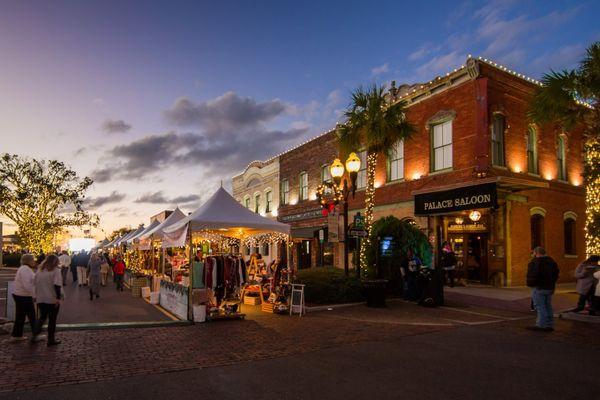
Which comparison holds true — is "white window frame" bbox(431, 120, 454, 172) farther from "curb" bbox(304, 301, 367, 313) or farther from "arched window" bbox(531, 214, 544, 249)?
"curb" bbox(304, 301, 367, 313)

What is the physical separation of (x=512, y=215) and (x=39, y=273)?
1623cm

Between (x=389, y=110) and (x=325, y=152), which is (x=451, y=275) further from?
(x=325, y=152)

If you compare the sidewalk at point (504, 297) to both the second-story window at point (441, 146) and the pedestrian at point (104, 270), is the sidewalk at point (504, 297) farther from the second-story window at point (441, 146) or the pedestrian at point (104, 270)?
the pedestrian at point (104, 270)

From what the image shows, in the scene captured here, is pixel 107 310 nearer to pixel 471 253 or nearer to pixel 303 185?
pixel 471 253

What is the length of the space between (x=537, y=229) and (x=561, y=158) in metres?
4.05

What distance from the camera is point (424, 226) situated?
20.1 meters

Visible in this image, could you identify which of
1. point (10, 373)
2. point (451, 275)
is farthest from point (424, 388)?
point (451, 275)

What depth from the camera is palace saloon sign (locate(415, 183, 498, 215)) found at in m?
16.7

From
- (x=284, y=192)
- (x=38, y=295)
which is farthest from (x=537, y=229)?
(x=38, y=295)

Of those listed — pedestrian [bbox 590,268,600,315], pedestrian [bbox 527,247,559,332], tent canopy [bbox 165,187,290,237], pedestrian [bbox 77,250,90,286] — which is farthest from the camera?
pedestrian [bbox 77,250,90,286]

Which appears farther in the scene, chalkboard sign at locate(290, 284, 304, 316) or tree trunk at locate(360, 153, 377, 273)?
tree trunk at locate(360, 153, 377, 273)

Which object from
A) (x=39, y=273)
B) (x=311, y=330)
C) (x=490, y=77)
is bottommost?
(x=311, y=330)

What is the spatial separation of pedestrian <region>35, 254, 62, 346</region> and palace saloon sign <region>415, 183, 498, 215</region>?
13.7 meters

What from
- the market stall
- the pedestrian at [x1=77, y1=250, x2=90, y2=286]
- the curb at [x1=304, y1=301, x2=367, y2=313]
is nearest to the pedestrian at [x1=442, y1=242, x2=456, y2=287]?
the curb at [x1=304, y1=301, x2=367, y2=313]
